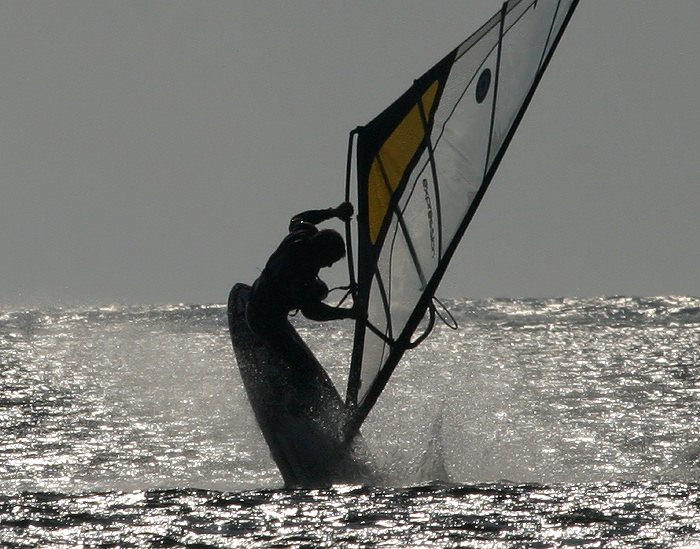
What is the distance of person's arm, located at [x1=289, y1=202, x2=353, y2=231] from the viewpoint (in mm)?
12461

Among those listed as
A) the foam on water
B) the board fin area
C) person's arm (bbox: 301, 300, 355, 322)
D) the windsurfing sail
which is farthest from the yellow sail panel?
the foam on water

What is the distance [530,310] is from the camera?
2623 inches

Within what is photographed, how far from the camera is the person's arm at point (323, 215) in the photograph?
1246cm

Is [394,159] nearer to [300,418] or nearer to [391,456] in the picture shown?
[300,418]

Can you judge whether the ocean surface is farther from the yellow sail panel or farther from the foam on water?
the yellow sail panel

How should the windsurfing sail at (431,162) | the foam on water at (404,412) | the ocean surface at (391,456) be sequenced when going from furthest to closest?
the foam on water at (404,412) < the windsurfing sail at (431,162) < the ocean surface at (391,456)

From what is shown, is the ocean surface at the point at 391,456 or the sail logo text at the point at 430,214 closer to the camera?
the ocean surface at the point at 391,456

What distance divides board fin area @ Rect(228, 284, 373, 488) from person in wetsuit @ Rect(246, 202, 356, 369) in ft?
0.44

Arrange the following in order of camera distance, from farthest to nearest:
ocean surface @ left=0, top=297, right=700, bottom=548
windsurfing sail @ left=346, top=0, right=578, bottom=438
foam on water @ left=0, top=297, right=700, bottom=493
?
1. foam on water @ left=0, top=297, right=700, bottom=493
2. windsurfing sail @ left=346, top=0, right=578, bottom=438
3. ocean surface @ left=0, top=297, right=700, bottom=548

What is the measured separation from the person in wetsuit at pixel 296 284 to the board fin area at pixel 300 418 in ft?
0.44

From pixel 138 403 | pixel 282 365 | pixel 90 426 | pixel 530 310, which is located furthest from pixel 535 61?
pixel 530 310

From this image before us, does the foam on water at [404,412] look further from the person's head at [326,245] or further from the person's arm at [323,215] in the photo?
the person's arm at [323,215]

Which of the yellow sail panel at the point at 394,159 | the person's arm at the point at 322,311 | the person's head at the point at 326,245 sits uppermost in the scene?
the yellow sail panel at the point at 394,159

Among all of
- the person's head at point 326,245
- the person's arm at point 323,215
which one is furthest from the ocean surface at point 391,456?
the person's arm at point 323,215
